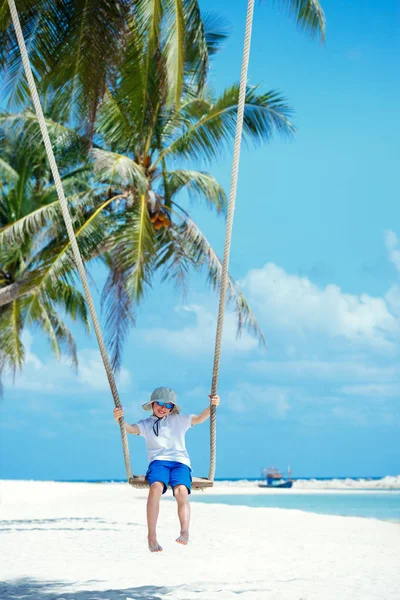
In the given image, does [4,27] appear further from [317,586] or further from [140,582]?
[317,586]

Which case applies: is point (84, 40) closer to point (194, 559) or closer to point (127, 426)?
point (127, 426)

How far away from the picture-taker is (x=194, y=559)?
8242 mm

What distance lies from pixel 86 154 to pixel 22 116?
1.10 m

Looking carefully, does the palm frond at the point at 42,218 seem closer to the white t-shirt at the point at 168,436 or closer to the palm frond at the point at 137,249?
the palm frond at the point at 137,249

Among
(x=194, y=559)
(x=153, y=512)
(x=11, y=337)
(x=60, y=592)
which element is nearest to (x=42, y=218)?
(x=11, y=337)

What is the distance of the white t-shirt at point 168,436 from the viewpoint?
15.4 feet

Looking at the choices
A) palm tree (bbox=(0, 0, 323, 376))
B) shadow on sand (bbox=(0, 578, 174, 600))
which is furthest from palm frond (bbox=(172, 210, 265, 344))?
shadow on sand (bbox=(0, 578, 174, 600))

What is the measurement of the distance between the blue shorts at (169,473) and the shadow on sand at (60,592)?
1643 millimetres

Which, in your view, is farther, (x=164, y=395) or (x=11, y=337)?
(x=11, y=337)

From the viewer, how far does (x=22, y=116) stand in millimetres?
12102

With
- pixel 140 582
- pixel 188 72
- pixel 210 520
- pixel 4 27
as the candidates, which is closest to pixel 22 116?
pixel 188 72

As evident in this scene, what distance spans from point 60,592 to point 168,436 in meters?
2.18

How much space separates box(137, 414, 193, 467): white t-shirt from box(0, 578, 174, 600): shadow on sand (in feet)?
5.49

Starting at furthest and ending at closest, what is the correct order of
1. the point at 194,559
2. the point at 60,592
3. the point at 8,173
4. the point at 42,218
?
the point at 8,173
the point at 42,218
the point at 194,559
the point at 60,592
